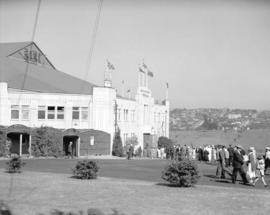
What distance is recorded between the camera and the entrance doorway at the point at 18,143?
4416 centimetres

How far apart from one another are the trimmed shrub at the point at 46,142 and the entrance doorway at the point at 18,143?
0.76 m

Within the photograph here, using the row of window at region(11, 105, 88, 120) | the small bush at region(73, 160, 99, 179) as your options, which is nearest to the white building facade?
the row of window at region(11, 105, 88, 120)

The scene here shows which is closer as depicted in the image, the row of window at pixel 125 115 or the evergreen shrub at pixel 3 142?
the evergreen shrub at pixel 3 142

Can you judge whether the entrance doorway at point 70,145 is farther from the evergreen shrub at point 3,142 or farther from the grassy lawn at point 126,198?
the grassy lawn at point 126,198

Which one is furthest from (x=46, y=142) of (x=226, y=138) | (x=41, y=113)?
(x=226, y=138)

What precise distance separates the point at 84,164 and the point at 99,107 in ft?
97.7

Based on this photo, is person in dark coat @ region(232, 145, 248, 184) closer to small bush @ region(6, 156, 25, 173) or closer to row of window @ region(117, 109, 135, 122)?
small bush @ region(6, 156, 25, 173)

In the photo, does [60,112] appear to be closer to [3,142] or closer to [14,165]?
[3,142]

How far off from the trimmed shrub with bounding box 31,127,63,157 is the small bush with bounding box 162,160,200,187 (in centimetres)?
2847

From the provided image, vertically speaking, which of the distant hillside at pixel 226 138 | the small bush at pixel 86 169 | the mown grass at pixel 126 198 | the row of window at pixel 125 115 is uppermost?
the row of window at pixel 125 115

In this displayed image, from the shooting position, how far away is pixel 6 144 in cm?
4306

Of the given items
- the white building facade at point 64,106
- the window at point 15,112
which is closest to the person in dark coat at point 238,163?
the white building facade at point 64,106

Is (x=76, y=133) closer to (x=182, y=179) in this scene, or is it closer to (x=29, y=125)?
(x=29, y=125)

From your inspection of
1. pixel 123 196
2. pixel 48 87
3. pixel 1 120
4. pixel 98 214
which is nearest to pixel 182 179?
pixel 123 196
